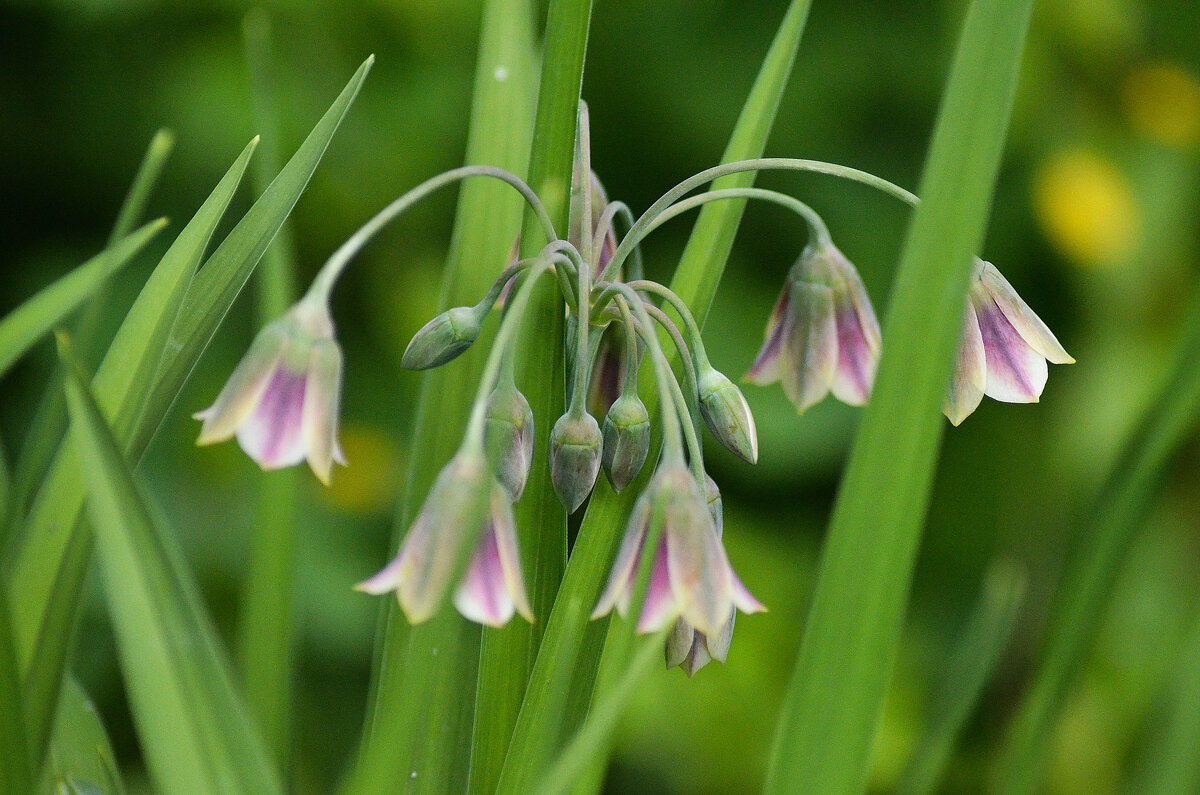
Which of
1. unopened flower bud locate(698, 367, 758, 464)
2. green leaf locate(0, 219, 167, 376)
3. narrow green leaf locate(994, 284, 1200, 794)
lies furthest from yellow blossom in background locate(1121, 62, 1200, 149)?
green leaf locate(0, 219, 167, 376)

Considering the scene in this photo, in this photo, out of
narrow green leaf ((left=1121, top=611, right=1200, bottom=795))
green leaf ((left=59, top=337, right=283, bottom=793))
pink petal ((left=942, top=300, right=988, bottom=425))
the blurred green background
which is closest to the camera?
green leaf ((left=59, top=337, right=283, bottom=793))

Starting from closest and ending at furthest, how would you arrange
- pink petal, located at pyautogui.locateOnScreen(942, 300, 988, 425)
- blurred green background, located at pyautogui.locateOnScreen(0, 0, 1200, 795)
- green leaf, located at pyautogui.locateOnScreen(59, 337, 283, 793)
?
green leaf, located at pyautogui.locateOnScreen(59, 337, 283, 793), pink petal, located at pyautogui.locateOnScreen(942, 300, 988, 425), blurred green background, located at pyautogui.locateOnScreen(0, 0, 1200, 795)

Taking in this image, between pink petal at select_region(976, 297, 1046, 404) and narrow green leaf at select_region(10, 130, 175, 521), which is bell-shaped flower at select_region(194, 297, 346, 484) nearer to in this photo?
narrow green leaf at select_region(10, 130, 175, 521)

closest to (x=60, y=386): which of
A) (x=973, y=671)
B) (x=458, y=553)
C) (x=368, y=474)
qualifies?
(x=458, y=553)

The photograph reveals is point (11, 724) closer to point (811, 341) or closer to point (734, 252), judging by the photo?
point (811, 341)

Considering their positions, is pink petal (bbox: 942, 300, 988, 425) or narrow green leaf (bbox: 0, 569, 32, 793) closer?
narrow green leaf (bbox: 0, 569, 32, 793)

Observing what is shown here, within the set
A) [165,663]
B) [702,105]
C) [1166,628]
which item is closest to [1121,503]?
[165,663]

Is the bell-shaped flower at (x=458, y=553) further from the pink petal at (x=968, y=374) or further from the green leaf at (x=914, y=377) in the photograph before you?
the pink petal at (x=968, y=374)
